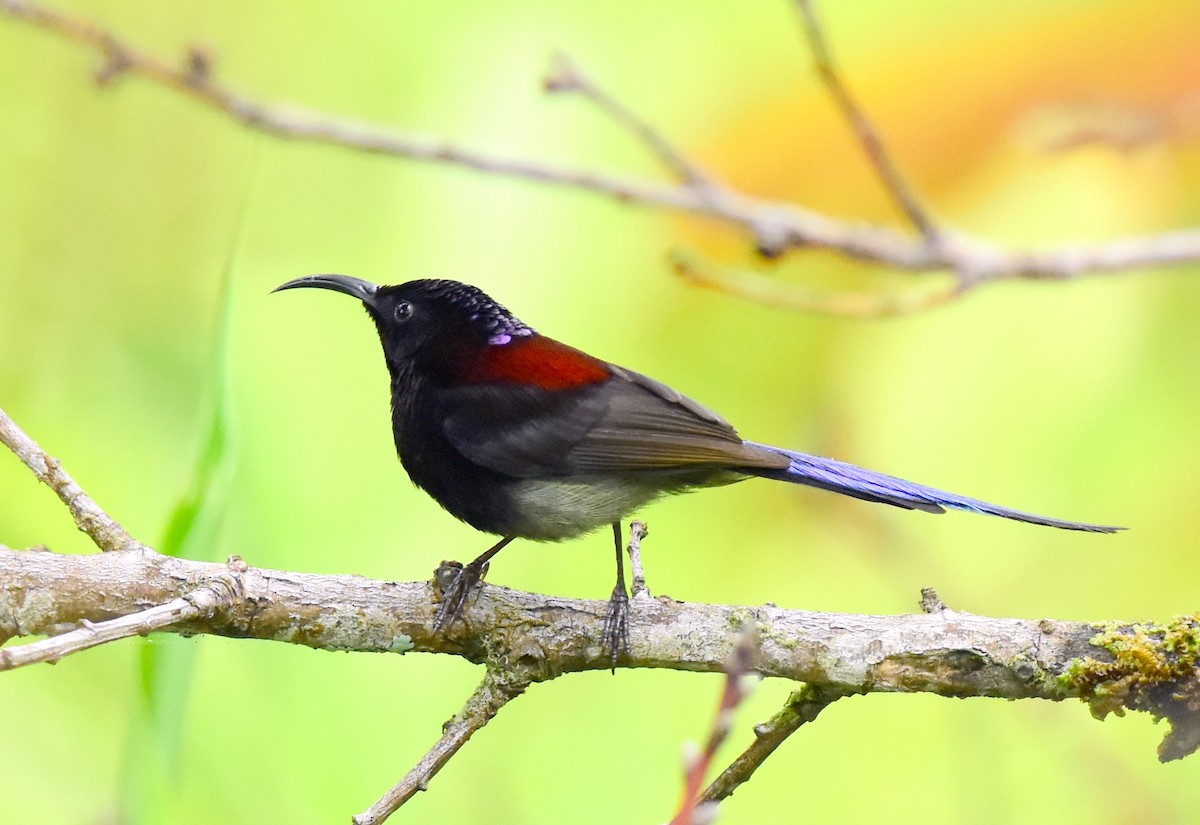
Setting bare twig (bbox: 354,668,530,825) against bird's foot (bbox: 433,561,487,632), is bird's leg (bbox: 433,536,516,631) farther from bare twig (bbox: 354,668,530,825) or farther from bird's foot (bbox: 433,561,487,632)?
bare twig (bbox: 354,668,530,825)

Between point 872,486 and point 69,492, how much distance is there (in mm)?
1510

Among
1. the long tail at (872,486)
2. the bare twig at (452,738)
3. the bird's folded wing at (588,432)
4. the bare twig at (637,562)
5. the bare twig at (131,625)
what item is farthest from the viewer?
the bird's folded wing at (588,432)

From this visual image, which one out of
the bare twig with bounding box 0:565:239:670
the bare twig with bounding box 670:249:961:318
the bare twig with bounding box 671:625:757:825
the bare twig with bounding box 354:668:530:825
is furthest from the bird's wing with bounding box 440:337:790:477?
the bare twig with bounding box 671:625:757:825

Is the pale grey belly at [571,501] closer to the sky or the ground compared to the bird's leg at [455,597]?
closer to the sky

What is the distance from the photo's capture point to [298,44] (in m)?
3.61

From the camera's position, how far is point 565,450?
2531mm

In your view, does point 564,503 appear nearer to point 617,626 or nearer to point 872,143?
point 617,626

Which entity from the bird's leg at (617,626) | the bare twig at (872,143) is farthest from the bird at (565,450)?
the bare twig at (872,143)

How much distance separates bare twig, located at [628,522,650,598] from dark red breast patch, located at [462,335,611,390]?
0.38 meters

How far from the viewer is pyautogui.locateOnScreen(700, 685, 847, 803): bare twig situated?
1.92 metres

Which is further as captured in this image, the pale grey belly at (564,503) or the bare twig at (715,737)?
the pale grey belly at (564,503)

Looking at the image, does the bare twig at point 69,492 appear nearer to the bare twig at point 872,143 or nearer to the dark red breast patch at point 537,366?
the dark red breast patch at point 537,366

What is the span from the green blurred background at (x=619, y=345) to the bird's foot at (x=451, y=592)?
71 cm

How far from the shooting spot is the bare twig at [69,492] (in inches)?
79.5
